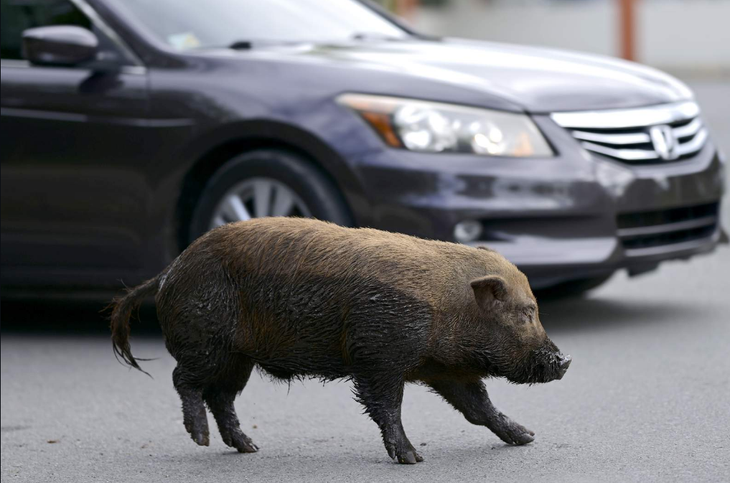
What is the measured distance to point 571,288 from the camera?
7.60 metres

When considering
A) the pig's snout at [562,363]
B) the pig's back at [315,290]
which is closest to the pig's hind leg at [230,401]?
the pig's back at [315,290]

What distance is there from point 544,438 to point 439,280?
35.7 inches

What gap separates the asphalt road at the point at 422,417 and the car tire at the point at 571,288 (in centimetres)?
18

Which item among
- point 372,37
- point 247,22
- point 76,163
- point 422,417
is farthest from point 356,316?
point 372,37

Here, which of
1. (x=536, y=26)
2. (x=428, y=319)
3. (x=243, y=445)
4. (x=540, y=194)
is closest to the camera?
(x=428, y=319)

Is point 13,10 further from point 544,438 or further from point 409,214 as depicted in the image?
point 544,438

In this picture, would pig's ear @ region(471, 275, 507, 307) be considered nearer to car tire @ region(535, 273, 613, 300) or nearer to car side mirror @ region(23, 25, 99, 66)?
car side mirror @ region(23, 25, 99, 66)

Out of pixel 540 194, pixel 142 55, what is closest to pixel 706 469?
pixel 540 194

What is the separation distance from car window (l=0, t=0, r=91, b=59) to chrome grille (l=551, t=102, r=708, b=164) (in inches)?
102

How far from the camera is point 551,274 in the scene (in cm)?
633

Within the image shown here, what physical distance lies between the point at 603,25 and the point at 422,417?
30967mm

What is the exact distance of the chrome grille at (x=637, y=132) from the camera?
250 inches

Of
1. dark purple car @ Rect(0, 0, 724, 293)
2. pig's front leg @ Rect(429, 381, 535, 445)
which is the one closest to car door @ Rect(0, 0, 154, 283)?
dark purple car @ Rect(0, 0, 724, 293)

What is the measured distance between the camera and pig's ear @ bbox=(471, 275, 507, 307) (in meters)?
4.05
